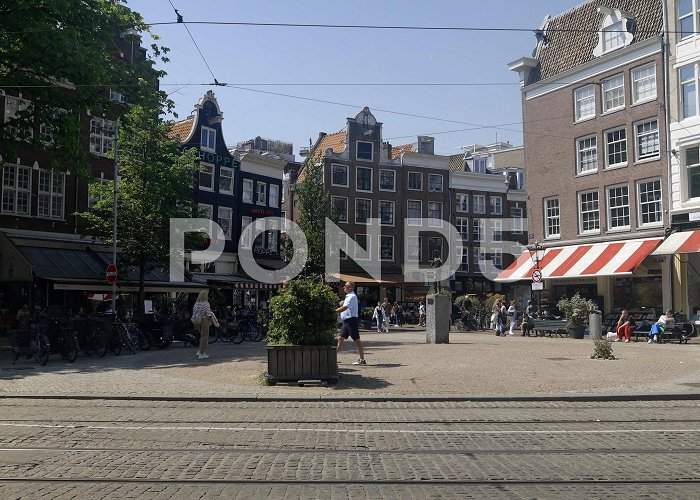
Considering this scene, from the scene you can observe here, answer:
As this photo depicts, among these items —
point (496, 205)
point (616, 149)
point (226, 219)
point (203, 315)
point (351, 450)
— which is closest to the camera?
point (351, 450)

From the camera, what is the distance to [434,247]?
6022 cm

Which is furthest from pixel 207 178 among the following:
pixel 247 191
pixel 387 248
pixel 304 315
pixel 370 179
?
pixel 304 315

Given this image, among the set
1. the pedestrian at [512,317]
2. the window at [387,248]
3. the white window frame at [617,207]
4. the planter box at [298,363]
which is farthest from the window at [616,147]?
the planter box at [298,363]

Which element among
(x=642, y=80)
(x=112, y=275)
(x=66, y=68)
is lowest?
(x=112, y=275)

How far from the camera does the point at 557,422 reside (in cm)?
953

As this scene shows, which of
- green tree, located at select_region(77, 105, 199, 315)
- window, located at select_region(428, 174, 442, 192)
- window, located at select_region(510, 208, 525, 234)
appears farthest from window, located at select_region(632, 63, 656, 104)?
window, located at select_region(510, 208, 525, 234)

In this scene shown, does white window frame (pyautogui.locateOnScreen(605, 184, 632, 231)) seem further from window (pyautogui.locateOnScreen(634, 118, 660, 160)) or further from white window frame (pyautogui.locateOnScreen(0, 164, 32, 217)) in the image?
white window frame (pyautogui.locateOnScreen(0, 164, 32, 217))

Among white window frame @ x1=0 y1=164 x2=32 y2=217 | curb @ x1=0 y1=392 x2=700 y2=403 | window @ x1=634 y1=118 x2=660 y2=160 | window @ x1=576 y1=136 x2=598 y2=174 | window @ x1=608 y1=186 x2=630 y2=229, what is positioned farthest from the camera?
window @ x1=576 y1=136 x2=598 y2=174

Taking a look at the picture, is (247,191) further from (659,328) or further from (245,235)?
(659,328)

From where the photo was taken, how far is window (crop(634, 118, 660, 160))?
107ft

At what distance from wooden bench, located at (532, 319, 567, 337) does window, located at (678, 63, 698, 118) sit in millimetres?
10859

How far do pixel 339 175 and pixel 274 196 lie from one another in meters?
6.63

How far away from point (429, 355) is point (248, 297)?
101ft

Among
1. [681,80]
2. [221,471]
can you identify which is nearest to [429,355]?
[221,471]
